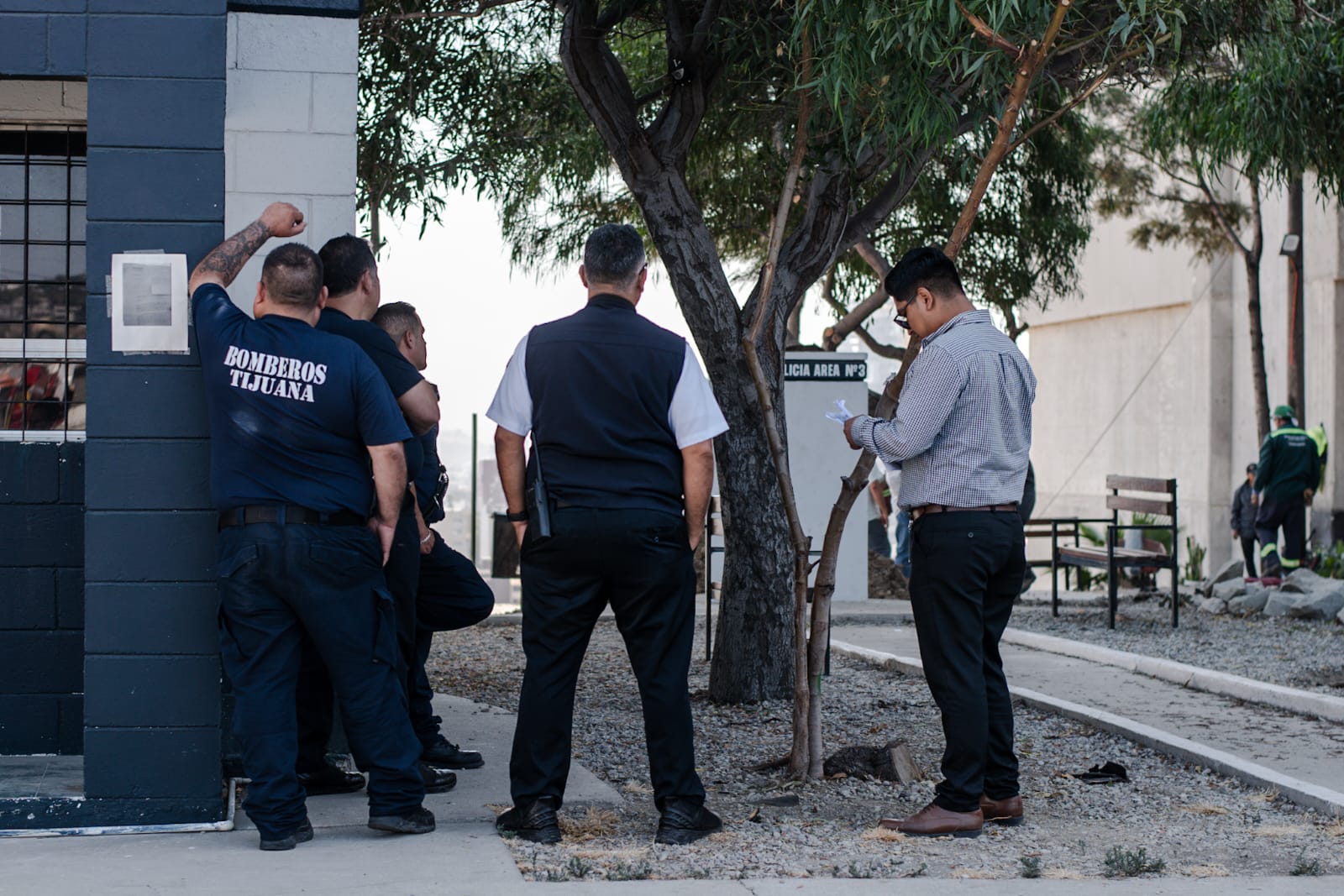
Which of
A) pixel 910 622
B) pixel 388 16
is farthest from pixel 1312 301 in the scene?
pixel 388 16

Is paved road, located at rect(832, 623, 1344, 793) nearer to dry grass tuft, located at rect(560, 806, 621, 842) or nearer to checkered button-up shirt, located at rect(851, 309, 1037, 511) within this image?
checkered button-up shirt, located at rect(851, 309, 1037, 511)

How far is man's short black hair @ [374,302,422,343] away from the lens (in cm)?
560

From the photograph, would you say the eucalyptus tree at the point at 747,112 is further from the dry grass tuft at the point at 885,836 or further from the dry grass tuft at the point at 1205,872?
the dry grass tuft at the point at 1205,872

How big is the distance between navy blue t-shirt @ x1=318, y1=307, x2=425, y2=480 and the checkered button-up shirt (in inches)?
58.7

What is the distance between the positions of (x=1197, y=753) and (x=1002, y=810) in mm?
1681

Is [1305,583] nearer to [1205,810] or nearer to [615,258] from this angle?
[1205,810]

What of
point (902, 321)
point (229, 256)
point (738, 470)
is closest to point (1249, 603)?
point (738, 470)

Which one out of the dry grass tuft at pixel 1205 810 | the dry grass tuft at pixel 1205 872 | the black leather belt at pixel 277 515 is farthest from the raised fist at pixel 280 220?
the dry grass tuft at pixel 1205 810

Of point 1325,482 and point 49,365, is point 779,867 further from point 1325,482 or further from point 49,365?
point 1325,482

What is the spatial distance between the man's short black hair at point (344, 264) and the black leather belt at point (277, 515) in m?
0.95

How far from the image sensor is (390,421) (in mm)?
4664

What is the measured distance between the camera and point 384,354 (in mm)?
5082

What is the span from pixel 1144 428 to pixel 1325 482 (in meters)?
6.47

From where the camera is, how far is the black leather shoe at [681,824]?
4.80 meters
